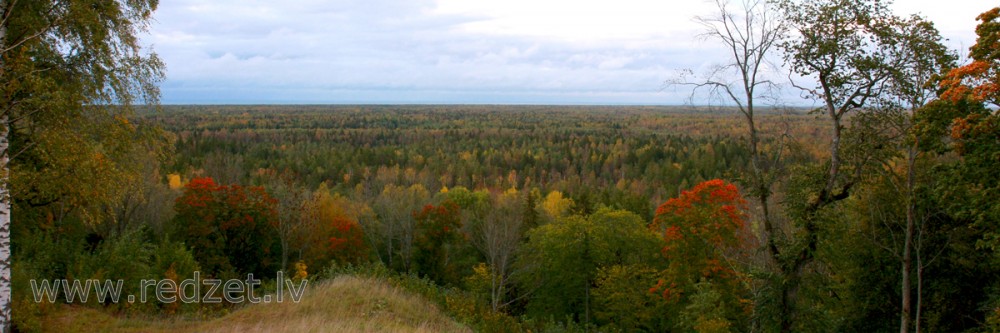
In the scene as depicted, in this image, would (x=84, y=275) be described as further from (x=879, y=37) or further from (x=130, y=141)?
(x=879, y=37)

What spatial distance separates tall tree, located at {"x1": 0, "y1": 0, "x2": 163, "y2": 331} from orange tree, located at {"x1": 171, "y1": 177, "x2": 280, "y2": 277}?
59.1 feet

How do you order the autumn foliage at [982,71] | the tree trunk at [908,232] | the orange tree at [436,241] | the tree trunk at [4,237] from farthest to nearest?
the orange tree at [436,241] < the tree trunk at [908,232] < the autumn foliage at [982,71] < the tree trunk at [4,237]

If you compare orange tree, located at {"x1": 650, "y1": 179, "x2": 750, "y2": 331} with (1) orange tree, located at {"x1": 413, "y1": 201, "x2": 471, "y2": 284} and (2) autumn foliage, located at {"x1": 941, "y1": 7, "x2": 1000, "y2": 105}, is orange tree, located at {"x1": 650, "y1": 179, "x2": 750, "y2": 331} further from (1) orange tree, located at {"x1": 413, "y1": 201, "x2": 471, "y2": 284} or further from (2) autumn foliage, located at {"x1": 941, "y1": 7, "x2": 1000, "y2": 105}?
(2) autumn foliage, located at {"x1": 941, "y1": 7, "x2": 1000, "y2": 105}

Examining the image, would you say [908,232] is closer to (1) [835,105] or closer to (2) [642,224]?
(1) [835,105]

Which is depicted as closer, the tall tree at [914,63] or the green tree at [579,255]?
the tall tree at [914,63]

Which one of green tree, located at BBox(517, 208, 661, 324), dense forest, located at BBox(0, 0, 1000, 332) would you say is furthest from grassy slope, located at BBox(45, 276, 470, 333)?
green tree, located at BBox(517, 208, 661, 324)

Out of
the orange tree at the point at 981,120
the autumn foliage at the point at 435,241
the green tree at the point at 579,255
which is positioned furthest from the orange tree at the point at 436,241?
the orange tree at the point at 981,120

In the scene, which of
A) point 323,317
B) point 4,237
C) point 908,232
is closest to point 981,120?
point 908,232

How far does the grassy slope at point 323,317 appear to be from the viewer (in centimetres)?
1077

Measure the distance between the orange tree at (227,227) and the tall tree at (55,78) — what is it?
18.0 metres

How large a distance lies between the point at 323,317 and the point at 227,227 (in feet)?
74.0

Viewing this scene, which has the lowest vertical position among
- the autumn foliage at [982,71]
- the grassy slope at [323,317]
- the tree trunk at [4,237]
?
the grassy slope at [323,317]

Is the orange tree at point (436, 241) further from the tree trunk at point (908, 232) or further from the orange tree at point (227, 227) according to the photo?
the tree trunk at point (908, 232)

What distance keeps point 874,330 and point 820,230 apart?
389 inches
